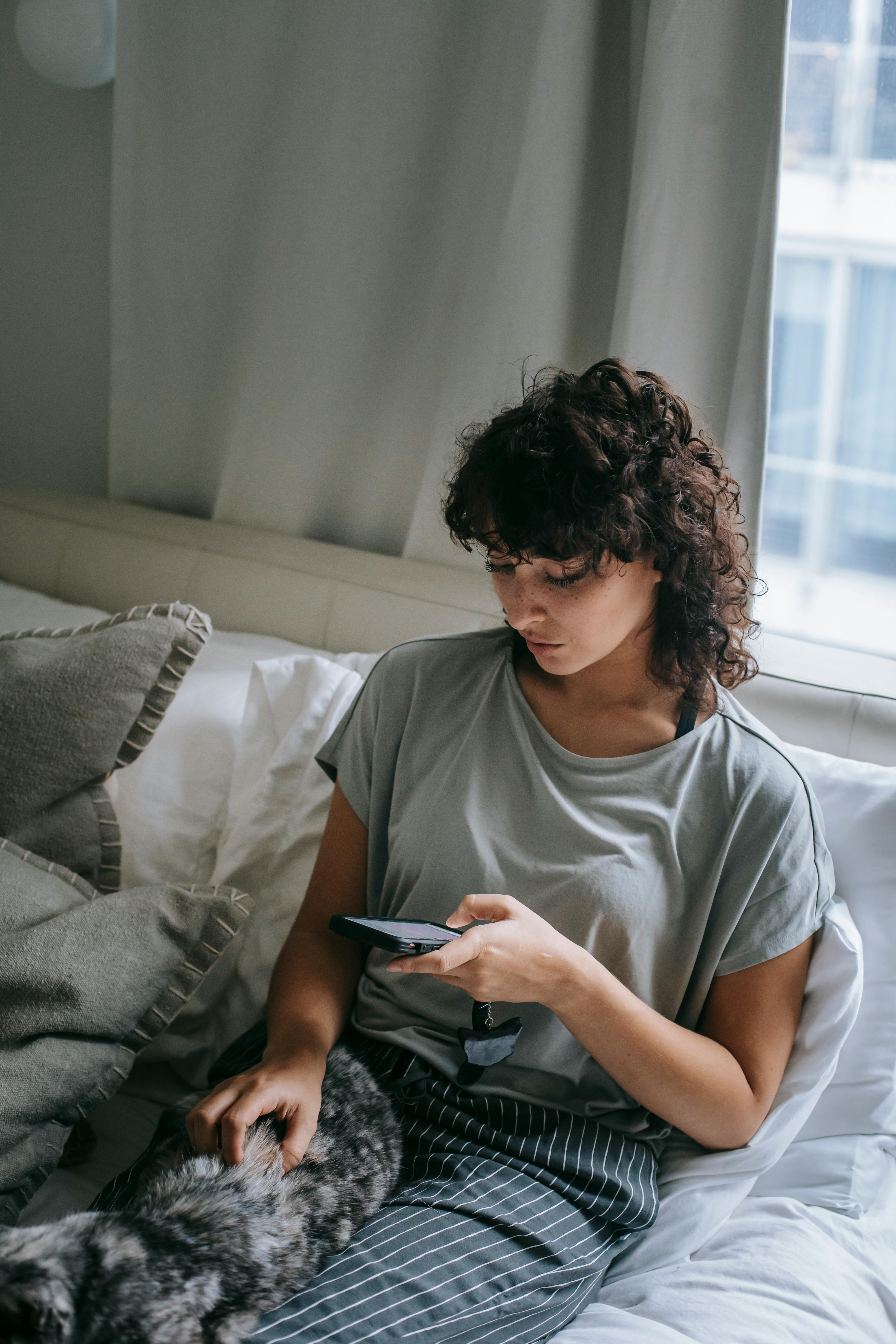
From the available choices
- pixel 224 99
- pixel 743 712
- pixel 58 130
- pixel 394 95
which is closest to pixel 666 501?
pixel 743 712

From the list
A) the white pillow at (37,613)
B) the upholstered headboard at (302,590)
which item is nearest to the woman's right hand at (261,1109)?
the upholstered headboard at (302,590)

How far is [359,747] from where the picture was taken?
41.4 inches

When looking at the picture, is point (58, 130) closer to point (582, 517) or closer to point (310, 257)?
point (310, 257)

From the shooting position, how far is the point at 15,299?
229 centimetres

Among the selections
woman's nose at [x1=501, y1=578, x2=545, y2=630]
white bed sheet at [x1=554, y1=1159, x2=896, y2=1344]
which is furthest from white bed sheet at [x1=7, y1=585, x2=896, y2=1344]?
woman's nose at [x1=501, y1=578, x2=545, y2=630]

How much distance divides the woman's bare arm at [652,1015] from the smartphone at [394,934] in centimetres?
1

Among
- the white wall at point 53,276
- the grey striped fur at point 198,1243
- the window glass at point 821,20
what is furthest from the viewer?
the white wall at point 53,276

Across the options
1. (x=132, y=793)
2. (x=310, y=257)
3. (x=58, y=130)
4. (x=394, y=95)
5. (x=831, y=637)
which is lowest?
(x=132, y=793)

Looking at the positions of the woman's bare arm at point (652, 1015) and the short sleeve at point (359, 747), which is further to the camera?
the short sleeve at point (359, 747)

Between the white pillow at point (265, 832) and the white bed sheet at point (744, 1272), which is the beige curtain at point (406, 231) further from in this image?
the white bed sheet at point (744, 1272)

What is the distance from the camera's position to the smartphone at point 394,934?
706mm

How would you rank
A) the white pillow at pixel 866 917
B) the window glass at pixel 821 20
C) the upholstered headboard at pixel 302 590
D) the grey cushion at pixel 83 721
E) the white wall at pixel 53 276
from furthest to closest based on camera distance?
the white wall at pixel 53 276 < the window glass at pixel 821 20 < the upholstered headboard at pixel 302 590 < the grey cushion at pixel 83 721 < the white pillow at pixel 866 917

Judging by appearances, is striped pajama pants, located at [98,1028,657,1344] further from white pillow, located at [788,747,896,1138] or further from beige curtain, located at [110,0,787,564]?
beige curtain, located at [110,0,787,564]

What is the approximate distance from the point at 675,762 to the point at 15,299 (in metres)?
2.08
